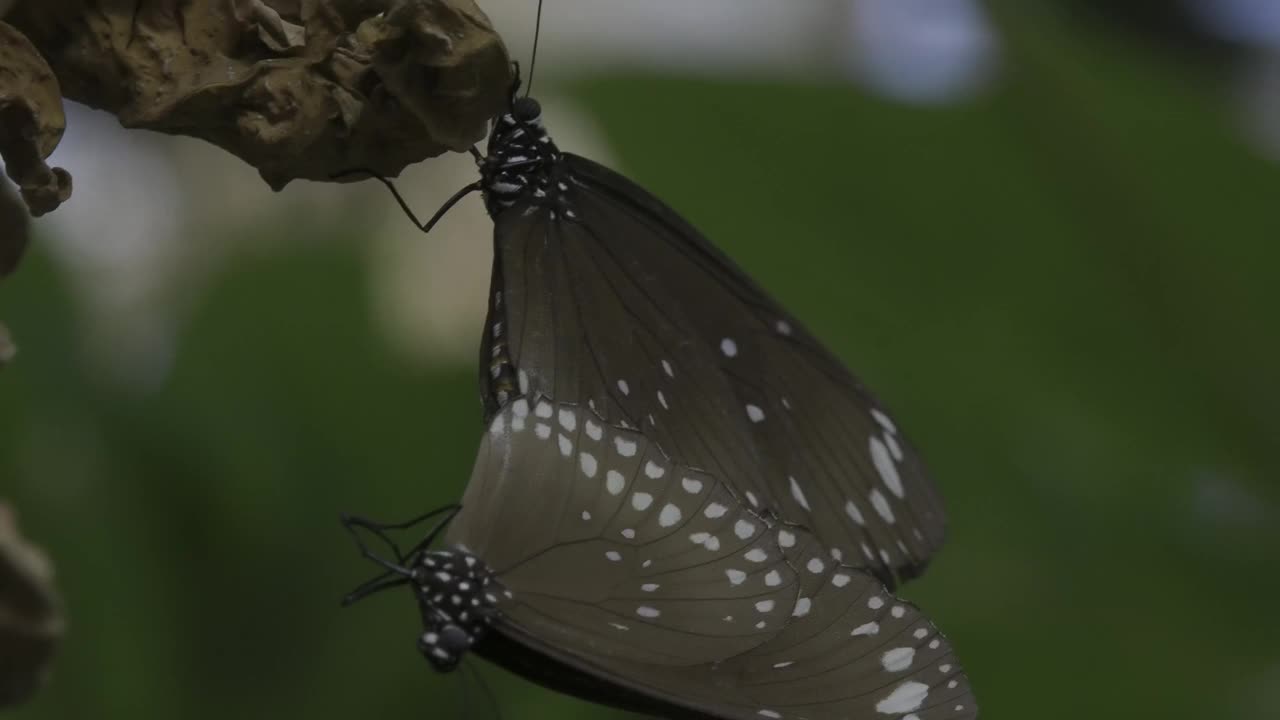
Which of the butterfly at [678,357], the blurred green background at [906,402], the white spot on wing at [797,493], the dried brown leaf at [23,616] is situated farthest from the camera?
the blurred green background at [906,402]

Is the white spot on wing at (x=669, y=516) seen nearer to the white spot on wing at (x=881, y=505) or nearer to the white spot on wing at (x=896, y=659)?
the white spot on wing at (x=896, y=659)

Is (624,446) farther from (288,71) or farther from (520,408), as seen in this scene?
(288,71)

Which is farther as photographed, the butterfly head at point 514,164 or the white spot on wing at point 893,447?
the white spot on wing at point 893,447

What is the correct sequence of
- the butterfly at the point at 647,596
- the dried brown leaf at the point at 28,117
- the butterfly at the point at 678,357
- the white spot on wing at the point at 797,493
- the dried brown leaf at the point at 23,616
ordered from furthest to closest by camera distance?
the white spot on wing at the point at 797,493 < the butterfly at the point at 678,357 < the butterfly at the point at 647,596 < the dried brown leaf at the point at 28,117 < the dried brown leaf at the point at 23,616

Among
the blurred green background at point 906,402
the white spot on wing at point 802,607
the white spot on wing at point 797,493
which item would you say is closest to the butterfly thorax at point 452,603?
the white spot on wing at point 802,607

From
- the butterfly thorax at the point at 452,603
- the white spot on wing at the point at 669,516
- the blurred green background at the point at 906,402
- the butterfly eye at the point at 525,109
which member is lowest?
the blurred green background at the point at 906,402

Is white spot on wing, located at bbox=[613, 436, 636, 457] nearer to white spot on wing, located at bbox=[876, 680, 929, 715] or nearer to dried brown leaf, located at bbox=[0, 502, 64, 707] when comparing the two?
white spot on wing, located at bbox=[876, 680, 929, 715]

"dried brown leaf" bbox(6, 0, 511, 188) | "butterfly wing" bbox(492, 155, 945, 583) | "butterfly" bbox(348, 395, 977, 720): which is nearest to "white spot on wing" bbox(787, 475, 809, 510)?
"butterfly wing" bbox(492, 155, 945, 583)
